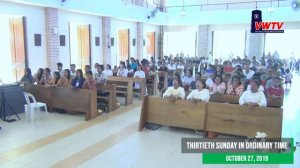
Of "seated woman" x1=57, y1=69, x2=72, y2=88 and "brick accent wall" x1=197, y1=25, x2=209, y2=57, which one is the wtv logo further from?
"seated woman" x1=57, y1=69, x2=72, y2=88

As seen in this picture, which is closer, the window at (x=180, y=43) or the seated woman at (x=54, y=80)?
the seated woman at (x=54, y=80)

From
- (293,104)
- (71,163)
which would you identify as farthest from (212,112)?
(293,104)

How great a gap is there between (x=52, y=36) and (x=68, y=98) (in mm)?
3290

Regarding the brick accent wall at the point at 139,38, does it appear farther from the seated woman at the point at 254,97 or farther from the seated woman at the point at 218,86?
the seated woman at the point at 254,97

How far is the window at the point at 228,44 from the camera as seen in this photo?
17.5 m

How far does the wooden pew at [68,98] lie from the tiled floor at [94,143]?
256 millimetres

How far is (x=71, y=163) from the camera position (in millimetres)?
4473

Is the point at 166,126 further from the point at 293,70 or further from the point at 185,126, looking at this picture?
the point at 293,70

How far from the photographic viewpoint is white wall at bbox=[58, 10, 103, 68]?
33.7 feet

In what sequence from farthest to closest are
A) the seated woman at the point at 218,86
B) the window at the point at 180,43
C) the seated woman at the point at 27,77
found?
the window at the point at 180,43
the seated woman at the point at 27,77
the seated woman at the point at 218,86

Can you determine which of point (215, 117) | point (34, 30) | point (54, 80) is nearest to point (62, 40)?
point (34, 30)

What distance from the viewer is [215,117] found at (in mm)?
5539

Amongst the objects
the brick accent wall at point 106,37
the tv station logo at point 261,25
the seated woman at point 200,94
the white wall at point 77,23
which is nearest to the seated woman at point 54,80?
the white wall at point 77,23

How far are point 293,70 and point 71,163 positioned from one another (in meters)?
16.3
